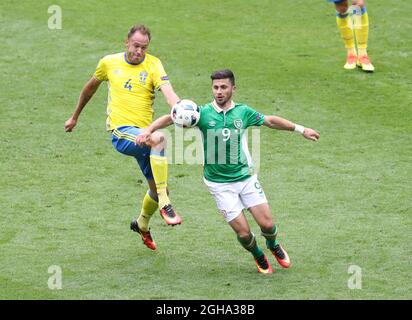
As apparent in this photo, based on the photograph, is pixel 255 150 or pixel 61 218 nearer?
pixel 61 218

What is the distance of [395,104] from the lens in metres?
15.6

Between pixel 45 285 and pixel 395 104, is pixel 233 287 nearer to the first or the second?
pixel 45 285

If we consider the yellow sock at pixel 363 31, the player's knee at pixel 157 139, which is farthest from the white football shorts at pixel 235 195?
the yellow sock at pixel 363 31

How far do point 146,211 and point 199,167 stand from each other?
9.21 ft

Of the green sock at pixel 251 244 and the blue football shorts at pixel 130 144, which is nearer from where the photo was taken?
the green sock at pixel 251 244

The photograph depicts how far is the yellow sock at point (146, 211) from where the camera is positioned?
11008 mm

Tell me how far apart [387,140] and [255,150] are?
1.90 meters

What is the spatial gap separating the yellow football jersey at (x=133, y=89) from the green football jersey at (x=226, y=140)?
0.88 metres

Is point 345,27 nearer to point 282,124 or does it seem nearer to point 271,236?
point 282,124

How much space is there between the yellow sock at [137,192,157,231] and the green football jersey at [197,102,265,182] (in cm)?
108

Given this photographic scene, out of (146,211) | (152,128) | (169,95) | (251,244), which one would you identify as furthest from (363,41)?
(152,128)

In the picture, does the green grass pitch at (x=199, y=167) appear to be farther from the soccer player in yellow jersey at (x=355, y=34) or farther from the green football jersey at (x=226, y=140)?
the green football jersey at (x=226, y=140)

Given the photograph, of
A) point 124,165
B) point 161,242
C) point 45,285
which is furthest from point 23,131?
point 45,285

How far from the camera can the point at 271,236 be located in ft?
33.8
